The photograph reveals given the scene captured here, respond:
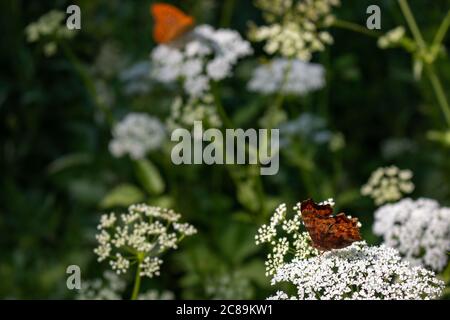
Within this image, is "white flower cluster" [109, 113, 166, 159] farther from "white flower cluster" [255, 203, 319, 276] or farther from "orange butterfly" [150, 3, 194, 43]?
"white flower cluster" [255, 203, 319, 276]

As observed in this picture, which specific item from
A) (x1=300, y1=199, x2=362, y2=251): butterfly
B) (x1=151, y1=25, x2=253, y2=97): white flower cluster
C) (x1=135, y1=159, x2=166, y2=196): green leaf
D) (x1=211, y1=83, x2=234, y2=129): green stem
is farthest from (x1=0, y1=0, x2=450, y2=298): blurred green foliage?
(x1=300, y1=199, x2=362, y2=251): butterfly

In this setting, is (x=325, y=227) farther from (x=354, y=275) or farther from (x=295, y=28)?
(x=295, y=28)

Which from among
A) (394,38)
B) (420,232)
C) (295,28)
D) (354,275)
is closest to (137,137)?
(295,28)

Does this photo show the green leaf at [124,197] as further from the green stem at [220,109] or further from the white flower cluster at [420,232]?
the white flower cluster at [420,232]

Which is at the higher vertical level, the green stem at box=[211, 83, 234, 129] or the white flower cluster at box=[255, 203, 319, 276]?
the green stem at box=[211, 83, 234, 129]

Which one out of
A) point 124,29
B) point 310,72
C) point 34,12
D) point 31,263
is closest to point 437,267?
point 310,72

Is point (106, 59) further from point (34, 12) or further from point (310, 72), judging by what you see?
point (310, 72)

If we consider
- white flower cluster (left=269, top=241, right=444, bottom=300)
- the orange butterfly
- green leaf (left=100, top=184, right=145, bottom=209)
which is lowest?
white flower cluster (left=269, top=241, right=444, bottom=300)
